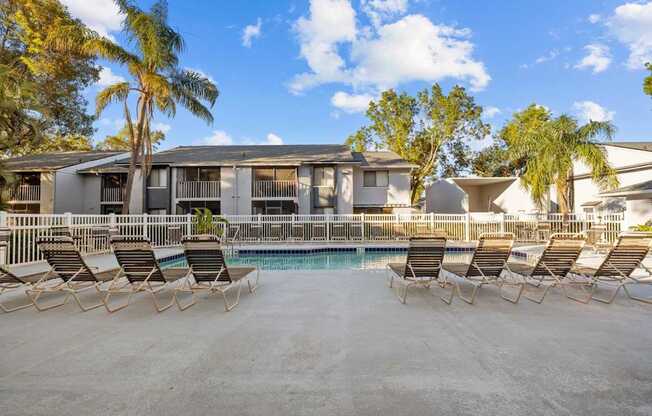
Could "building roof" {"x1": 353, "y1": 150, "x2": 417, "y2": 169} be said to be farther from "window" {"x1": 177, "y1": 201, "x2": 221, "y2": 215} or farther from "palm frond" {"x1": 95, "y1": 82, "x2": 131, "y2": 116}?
"palm frond" {"x1": 95, "y1": 82, "x2": 131, "y2": 116}

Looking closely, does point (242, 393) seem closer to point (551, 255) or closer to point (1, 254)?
point (551, 255)

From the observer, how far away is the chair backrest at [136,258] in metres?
4.74

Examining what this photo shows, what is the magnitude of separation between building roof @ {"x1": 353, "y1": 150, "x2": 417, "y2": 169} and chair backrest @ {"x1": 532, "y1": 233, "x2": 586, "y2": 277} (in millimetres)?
16017

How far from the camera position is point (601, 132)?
48.4 ft

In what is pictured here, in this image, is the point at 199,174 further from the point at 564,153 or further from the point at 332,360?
the point at 332,360

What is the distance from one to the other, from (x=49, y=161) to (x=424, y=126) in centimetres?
2768

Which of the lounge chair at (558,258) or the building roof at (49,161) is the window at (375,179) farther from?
the building roof at (49,161)

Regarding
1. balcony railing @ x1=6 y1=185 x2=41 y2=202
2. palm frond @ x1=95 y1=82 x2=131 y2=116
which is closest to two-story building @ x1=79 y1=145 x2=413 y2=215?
balcony railing @ x1=6 y1=185 x2=41 y2=202

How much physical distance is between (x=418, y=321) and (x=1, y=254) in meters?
9.20

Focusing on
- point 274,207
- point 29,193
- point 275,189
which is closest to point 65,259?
point 275,189

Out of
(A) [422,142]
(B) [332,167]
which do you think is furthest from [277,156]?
(A) [422,142]

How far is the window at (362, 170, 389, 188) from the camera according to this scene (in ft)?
71.2

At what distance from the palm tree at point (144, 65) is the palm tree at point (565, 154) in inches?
683

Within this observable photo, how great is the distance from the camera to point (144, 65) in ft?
A: 48.3
